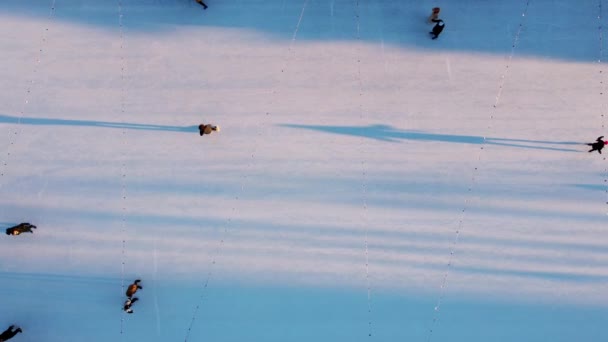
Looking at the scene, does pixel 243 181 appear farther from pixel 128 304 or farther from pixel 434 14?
pixel 434 14

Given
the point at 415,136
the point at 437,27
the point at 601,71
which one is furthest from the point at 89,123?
the point at 601,71

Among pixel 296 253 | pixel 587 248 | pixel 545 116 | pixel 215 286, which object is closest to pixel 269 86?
pixel 296 253

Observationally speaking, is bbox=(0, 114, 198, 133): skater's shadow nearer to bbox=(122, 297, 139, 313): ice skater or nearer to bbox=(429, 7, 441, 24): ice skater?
bbox=(122, 297, 139, 313): ice skater

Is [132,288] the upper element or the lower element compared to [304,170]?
lower

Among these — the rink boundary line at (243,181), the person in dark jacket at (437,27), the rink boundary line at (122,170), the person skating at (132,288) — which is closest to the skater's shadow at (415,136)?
the rink boundary line at (243,181)

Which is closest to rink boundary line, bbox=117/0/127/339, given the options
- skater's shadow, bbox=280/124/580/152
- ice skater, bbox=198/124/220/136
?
ice skater, bbox=198/124/220/136

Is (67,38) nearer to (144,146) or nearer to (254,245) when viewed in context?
(144,146)
